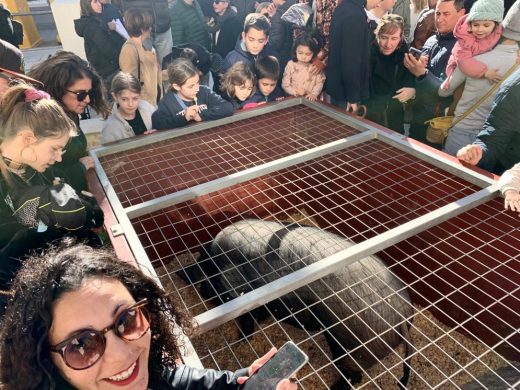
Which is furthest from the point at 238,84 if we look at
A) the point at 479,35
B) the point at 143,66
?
the point at 479,35

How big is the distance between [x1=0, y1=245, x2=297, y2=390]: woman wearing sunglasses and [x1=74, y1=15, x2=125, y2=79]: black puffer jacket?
351cm

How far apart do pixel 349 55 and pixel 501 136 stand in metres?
1.83

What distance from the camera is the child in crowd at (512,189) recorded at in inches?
84.9

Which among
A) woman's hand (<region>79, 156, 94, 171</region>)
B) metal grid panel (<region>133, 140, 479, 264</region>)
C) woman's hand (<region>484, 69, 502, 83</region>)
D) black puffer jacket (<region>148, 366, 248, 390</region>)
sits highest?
woman's hand (<region>484, 69, 502, 83</region>)

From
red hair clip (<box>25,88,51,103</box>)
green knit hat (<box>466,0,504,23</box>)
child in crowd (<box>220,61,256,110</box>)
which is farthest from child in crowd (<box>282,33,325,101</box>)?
red hair clip (<box>25,88,51,103</box>)

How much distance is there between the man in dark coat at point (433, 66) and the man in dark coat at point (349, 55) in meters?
0.49

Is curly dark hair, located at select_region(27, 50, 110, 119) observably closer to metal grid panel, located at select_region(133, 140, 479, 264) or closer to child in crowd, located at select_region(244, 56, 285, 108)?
metal grid panel, located at select_region(133, 140, 479, 264)

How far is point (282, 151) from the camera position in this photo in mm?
3014

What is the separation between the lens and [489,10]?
300cm

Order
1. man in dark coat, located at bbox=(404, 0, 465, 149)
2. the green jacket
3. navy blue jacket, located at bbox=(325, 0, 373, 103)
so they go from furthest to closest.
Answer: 1. the green jacket
2. navy blue jacket, located at bbox=(325, 0, 373, 103)
3. man in dark coat, located at bbox=(404, 0, 465, 149)

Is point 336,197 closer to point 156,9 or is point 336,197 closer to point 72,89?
point 72,89

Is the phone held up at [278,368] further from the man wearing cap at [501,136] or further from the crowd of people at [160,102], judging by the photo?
the man wearing cap at [501,136]

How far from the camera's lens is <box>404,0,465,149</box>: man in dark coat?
147 inches

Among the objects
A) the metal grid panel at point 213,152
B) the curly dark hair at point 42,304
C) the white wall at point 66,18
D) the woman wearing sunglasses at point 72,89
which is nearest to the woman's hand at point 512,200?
the metal grid panel at point 213,152
